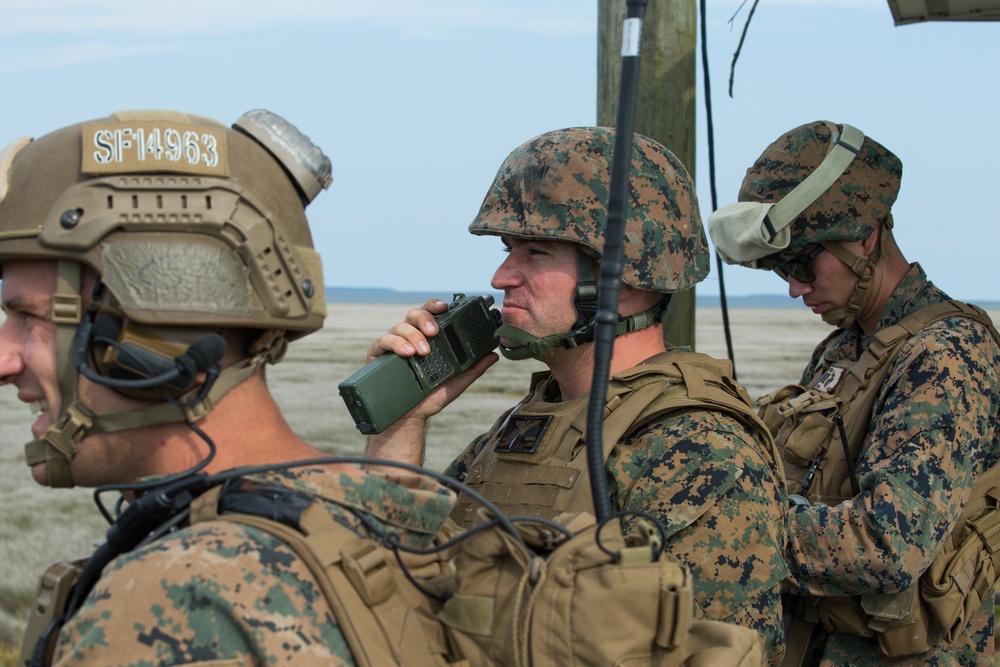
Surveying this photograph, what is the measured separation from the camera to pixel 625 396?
10.7ft

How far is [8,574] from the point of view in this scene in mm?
7875

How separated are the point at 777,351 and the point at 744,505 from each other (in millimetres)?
26833

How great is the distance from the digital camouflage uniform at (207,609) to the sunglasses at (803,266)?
3.10 metres

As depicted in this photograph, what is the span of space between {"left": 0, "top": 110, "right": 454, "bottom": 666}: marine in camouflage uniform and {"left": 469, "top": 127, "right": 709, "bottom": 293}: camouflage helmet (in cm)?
137

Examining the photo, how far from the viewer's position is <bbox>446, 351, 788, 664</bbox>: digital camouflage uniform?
295 cm

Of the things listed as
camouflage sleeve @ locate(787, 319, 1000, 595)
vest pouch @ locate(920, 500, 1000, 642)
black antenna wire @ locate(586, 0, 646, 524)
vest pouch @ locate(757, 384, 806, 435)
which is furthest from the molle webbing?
vest pouch @ locate(757, 384, 806, 435)

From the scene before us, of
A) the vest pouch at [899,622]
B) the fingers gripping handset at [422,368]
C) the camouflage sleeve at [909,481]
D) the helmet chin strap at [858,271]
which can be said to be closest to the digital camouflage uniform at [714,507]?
the camouflage sleeve at [909,481]

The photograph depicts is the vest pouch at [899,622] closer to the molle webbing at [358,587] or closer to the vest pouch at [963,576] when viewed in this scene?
the vest pouch at [963,576]

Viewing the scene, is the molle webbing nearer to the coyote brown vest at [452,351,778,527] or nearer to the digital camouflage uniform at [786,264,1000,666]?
the coyote brown vest at [452,351,778,527]

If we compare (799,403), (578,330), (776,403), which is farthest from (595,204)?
(776,403)

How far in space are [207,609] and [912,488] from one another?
105 inches

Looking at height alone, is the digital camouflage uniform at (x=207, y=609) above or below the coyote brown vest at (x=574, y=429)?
above

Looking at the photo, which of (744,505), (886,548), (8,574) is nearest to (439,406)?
(744,505)

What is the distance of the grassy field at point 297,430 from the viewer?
320 inches
